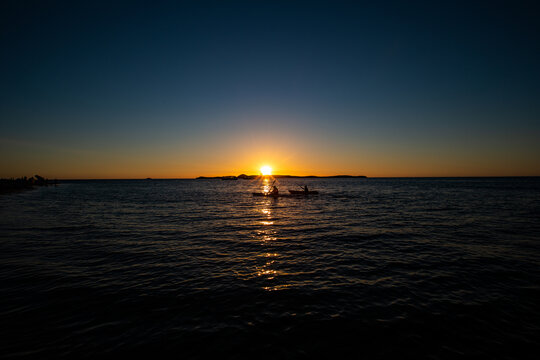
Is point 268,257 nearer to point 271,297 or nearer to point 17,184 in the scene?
point 271,297

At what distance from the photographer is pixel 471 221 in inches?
925

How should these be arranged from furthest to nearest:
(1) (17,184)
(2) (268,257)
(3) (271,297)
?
(1) (17,184), (2) (268,257), (3) (271,297)

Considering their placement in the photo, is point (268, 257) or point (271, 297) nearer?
point (271, 297)

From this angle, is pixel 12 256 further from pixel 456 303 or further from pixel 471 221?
pixel 471 221

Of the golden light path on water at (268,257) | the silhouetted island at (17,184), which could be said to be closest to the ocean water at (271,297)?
the golden light path on water at (268,257)

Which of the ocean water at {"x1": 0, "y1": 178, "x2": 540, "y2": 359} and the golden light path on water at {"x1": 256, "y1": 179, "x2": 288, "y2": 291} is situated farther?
the golden light path on water at {"x1": 256, "y1": 179, "x2": 288, "y2": 291}

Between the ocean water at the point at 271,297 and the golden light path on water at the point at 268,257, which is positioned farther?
the golden light path on water at the point at 268,257

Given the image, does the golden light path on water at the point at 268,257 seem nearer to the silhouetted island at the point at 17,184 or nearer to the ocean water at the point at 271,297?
the ocean water at the point at 271,297

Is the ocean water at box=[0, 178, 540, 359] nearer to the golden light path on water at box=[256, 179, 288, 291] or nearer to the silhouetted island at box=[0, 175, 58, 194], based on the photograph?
the golden light path on water at box=[256, 179, 288, 291]

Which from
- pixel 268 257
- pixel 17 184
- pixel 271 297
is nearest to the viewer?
pixel 271 297

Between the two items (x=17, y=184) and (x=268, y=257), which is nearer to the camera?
(x=268, y=257)

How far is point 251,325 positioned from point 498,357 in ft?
20.4

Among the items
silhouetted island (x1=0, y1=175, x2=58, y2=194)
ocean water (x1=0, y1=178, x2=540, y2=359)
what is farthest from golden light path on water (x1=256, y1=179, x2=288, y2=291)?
→ silhouetted island (x1=0, y1=175, x2=58, y2=194)

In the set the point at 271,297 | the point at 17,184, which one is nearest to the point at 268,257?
the point at 271,297
